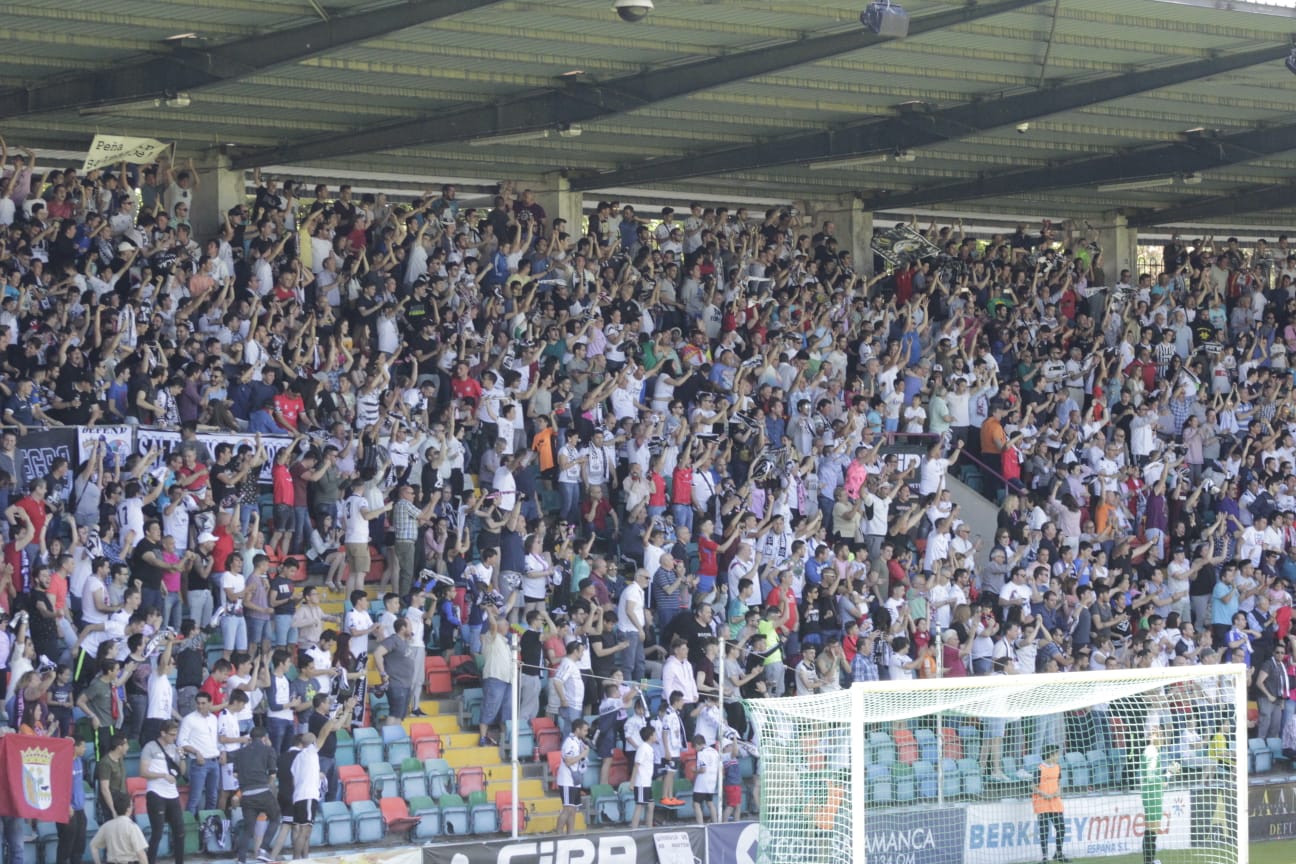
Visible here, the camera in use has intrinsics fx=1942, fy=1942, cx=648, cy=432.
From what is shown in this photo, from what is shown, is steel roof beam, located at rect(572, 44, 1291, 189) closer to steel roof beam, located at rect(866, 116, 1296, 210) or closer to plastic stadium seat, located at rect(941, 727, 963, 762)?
steel roof beam, located at rect(866, 116, 1296, 210)

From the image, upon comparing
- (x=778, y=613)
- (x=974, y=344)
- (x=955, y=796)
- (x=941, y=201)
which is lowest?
(x=955, y=796)

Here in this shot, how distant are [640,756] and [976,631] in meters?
5.41

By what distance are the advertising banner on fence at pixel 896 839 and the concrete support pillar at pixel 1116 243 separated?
59.4ft

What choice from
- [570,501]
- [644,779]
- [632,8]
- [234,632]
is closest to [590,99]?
[570,501]

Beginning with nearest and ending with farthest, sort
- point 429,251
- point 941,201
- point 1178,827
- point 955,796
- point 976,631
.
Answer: point 1178,827
point 955,796
point 976,631
point 429,251
point 941,201

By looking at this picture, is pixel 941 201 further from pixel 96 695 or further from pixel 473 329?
pixel 96 695

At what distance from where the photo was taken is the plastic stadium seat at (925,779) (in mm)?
19312

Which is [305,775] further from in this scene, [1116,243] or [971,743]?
[1116,243]

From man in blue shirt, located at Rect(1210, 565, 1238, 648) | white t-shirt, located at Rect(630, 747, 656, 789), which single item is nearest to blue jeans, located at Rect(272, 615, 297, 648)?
white t-shirt, located at Rect(630, 747, 656, 789)

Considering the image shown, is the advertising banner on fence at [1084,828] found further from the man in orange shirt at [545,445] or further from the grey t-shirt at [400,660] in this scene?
the man in orange shirt at [545,445]

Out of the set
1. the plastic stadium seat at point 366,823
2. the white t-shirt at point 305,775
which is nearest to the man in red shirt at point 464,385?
the plastic stadium seat at point 366,823

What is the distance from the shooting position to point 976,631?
22938mm

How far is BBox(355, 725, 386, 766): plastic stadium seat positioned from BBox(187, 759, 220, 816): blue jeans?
6.15ft

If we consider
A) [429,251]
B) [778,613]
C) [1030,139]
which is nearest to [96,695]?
[778,613]
